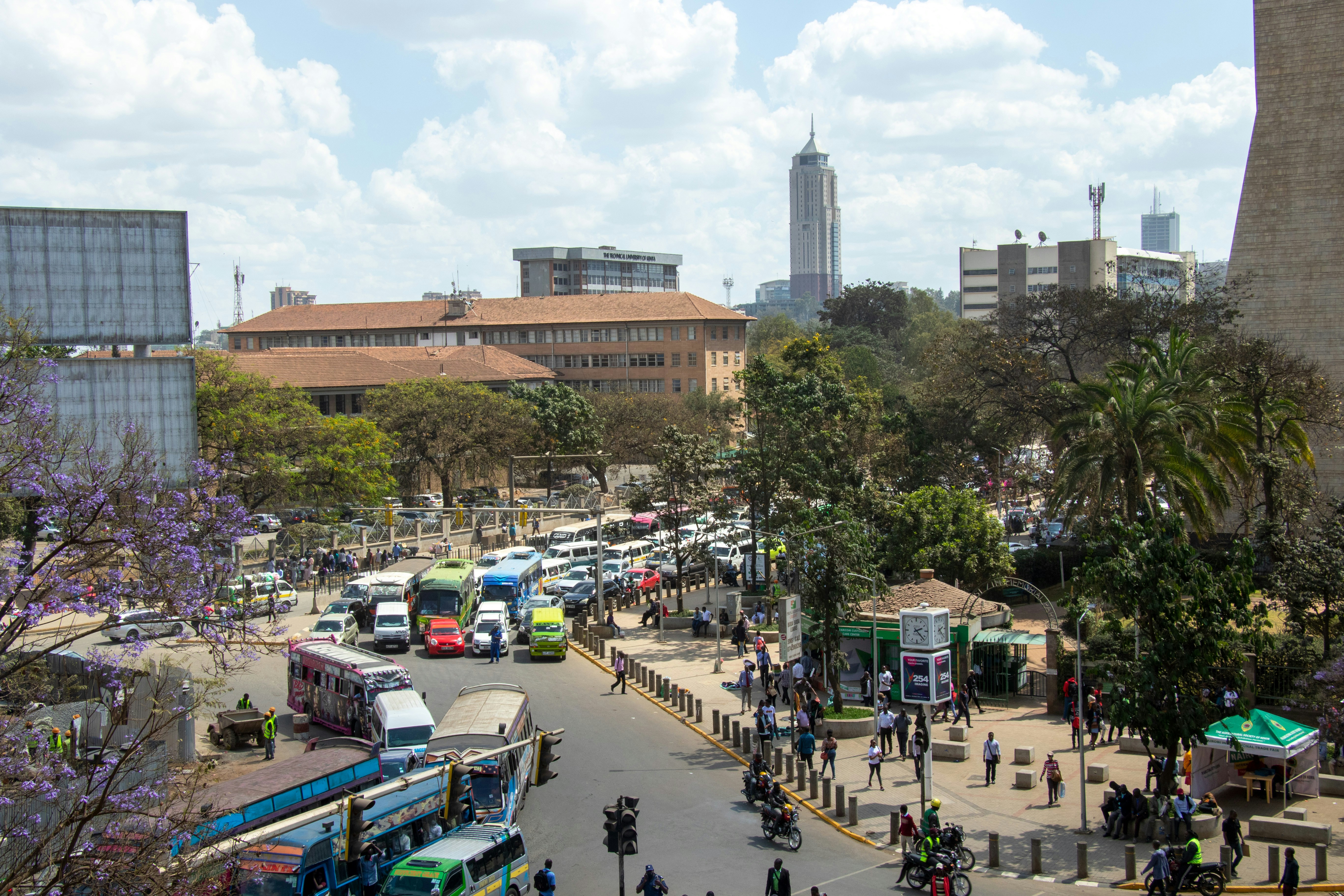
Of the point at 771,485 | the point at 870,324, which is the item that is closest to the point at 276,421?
the point at 771,485

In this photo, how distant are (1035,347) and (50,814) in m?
47.0

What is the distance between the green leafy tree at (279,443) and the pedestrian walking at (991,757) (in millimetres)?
34783

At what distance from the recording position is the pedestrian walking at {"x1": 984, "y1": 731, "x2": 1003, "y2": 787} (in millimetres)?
24094

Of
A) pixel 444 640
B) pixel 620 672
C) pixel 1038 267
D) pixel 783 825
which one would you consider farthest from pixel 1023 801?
pixel 1038 267

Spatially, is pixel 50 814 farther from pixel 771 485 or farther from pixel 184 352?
pixel 184 352

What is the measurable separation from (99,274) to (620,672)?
88.7ft

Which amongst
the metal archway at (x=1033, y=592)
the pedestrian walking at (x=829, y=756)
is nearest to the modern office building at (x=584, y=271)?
the metal archway at (x=1033, y=592)

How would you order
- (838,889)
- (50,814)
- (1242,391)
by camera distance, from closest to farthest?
1. (50,814)
2. (838,889)
3. (1242,391)

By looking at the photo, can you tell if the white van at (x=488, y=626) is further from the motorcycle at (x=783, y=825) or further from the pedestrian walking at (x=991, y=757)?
the pedestrian walking at (x=991, y=757)

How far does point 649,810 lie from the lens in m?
22.5

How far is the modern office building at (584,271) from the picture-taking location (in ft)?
578

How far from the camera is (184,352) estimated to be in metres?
51.1

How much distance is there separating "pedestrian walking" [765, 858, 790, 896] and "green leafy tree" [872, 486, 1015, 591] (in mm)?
20907

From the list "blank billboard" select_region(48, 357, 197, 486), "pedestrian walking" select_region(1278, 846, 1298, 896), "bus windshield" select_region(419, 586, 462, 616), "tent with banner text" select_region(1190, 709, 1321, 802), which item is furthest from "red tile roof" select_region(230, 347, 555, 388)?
"pedestrian walking" select_region(1278, 846, 1298, 896)
